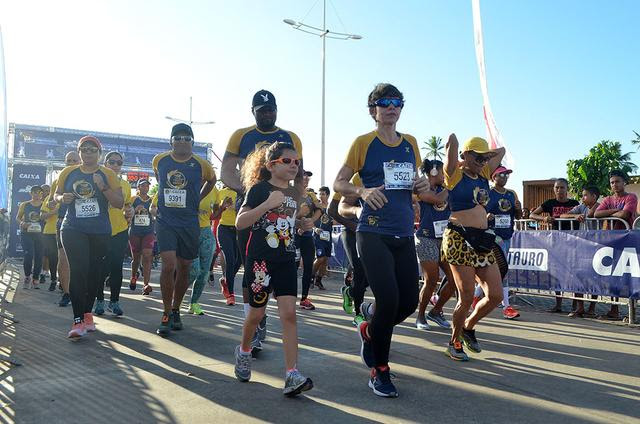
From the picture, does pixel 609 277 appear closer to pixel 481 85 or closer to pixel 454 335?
pixel 454 335

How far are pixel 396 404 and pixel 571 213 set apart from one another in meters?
6.62

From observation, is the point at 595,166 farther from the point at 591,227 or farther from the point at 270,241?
the point at 270,241

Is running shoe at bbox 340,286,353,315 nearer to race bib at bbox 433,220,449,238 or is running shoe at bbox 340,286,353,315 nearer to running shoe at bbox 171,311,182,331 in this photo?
race bib at bbox 433,220,449,238

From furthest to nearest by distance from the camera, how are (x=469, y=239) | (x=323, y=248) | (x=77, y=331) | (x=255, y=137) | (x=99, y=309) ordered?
(x=323, y=248) → (x=99, y=309) → (x=77, y=331) → (x=255, y=137) → (x=469, y=239)

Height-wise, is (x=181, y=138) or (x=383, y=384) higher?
(x=181, y=138)

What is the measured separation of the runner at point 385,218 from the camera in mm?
3793

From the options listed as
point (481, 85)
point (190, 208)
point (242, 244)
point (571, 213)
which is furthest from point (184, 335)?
point (481, 85)

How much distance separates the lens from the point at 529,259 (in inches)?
365

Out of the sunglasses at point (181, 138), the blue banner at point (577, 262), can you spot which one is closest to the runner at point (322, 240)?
the blue banner at point (577, 262)

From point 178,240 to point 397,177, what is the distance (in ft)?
9.84

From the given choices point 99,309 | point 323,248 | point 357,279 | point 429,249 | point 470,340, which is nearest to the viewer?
point 470,340

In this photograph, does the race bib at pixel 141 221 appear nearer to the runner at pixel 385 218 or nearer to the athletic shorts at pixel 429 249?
the athletic shorts at pixel 429 249

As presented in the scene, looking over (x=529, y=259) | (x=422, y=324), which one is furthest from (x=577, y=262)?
(x=422, y=324)

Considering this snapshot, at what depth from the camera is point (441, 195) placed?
475 centimetres
